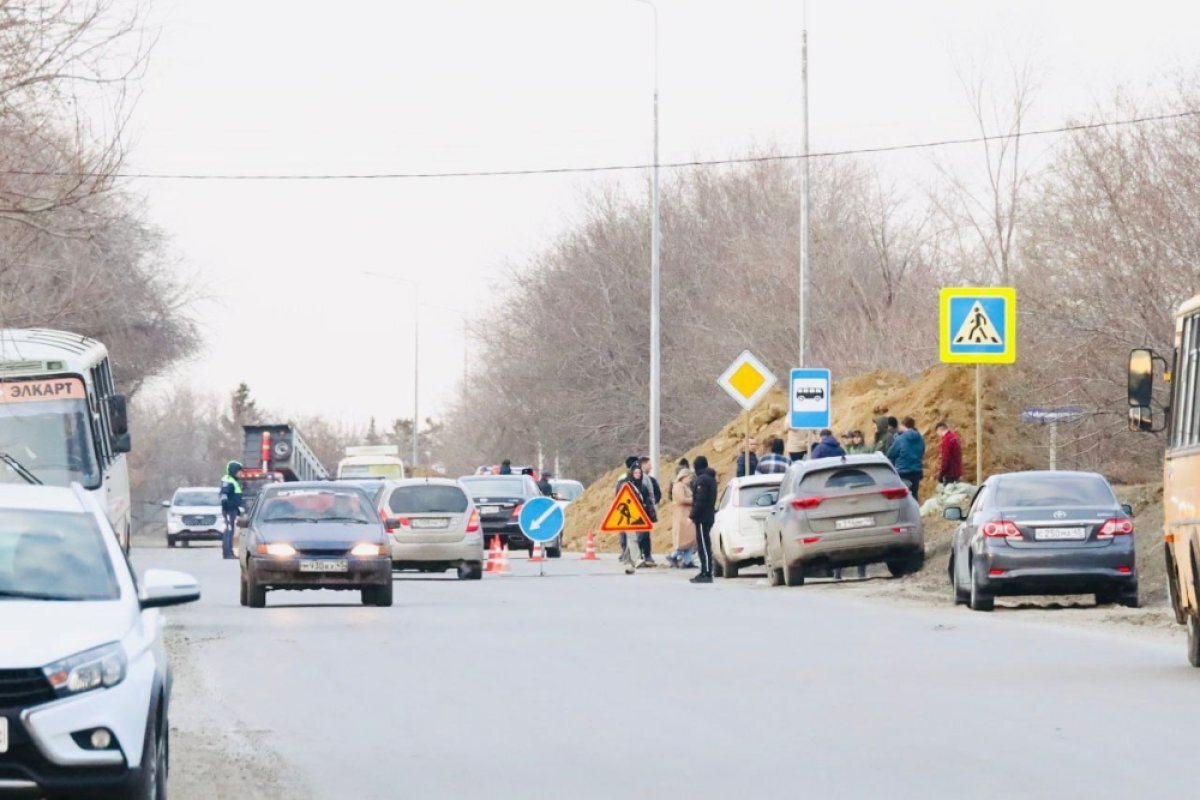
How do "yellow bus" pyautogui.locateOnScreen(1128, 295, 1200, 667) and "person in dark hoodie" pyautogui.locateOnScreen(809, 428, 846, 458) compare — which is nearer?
"yellow bus" pyautogui.locateOnScreen(1128, 295, 1200, 667)

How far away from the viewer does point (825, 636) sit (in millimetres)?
21062

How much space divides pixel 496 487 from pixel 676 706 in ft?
107

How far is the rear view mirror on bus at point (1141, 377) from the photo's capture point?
57.6 ft

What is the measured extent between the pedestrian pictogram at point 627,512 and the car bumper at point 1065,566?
12958 millimetres

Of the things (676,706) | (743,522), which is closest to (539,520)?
(743,522)

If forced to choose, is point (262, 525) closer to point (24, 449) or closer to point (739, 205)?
point (24, 449)

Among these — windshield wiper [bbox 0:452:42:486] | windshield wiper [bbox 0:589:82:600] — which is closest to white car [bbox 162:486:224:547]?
windshield wiper [bbox 0:452:42:486]

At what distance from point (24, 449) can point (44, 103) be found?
204 inches

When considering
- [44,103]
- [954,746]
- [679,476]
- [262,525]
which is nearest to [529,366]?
[679,476]

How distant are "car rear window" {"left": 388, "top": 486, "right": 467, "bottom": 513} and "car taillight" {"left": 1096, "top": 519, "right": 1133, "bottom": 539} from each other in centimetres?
1198

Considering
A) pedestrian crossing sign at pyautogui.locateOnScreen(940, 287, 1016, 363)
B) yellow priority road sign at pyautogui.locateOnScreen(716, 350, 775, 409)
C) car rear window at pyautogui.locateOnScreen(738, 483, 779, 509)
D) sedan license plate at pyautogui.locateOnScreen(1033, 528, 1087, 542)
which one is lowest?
sedan license plate at pyautogui.locateOnScreen(1033, 528, 1087, 542)

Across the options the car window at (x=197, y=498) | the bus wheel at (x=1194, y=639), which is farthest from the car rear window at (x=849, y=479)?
the car window at (x=197, y=498)

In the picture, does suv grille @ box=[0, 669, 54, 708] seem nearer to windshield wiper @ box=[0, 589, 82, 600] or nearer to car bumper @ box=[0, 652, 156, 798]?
car bumper @ box=[0, 652, 156, 798]

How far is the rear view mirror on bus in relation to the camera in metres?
17.5
